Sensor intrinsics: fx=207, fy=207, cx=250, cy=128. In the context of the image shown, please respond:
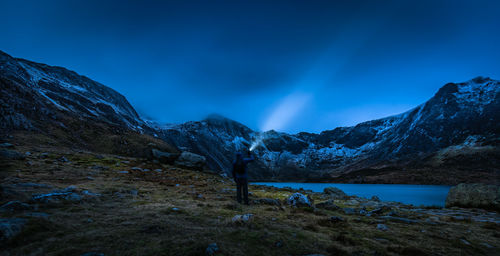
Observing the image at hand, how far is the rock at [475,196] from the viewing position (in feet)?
58.0

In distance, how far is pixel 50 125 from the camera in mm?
59938

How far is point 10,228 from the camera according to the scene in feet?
17.9

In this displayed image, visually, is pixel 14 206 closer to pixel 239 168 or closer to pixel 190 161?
pixel 239 168

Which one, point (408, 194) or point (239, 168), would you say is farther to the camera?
point (408, 194)

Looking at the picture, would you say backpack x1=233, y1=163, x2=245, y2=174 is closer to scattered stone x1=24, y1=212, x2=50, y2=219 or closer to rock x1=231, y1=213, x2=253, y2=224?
rock x1=231, y1=213, x2=253, y2=224

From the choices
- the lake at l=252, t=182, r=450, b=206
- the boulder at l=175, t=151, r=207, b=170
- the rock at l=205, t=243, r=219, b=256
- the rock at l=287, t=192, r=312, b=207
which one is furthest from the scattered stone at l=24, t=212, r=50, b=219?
the lake at l=252, t=182, r=450, b=206

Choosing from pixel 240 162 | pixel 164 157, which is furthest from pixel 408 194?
pixel 240 162

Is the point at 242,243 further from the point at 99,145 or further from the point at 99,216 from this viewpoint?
the point at 99,145

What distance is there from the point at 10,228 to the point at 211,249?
5.35m

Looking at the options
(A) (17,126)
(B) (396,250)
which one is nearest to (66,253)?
(B) (396,250)

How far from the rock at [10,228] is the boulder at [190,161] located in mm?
39046

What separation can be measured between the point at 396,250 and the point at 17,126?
237ft

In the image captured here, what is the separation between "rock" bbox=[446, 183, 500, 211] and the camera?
17688mm

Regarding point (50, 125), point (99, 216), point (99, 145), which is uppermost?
point (50, 125)
